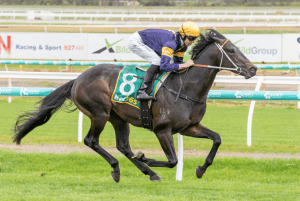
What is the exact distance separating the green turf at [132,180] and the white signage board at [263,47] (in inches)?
291

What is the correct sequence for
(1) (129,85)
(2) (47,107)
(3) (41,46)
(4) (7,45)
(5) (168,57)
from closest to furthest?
(5) (168,57) → (1) (129,85) → (2) (47,107) → (4) (7,45) → (3) (41,46)

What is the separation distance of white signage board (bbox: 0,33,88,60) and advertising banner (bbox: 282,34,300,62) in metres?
5.90

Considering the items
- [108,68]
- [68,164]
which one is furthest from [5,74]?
[108,68]

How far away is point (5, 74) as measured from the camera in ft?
25.9

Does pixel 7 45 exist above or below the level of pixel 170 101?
below

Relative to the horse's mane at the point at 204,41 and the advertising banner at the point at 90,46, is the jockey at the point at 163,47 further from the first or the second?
the advertising banner at the point at 90,46

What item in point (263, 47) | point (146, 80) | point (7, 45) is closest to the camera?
point (146, 80)

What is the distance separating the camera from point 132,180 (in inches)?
176

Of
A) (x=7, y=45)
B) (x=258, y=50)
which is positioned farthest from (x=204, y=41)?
(x=7, y=45)

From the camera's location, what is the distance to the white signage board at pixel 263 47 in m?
12.0

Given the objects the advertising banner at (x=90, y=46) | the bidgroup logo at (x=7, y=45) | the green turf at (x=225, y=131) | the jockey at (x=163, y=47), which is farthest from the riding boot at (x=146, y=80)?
the bidgroup logo at (x=7, y=45)

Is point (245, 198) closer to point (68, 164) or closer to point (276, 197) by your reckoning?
point (276, 197)

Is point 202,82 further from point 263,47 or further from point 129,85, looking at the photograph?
point 263,47

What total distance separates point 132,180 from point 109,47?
8715 mm
